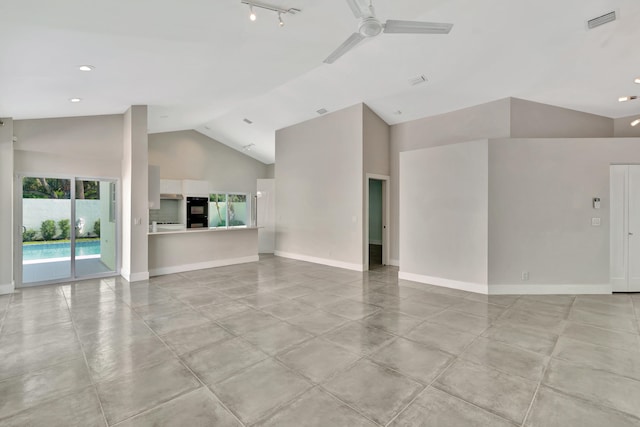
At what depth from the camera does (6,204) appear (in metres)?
5.03

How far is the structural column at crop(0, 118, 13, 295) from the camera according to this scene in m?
4.97

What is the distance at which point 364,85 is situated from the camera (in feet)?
19.5

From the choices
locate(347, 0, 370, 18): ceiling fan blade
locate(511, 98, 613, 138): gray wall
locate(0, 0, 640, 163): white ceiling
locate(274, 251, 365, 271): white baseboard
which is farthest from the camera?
locate(274, 251, 365, 271): white baseboard

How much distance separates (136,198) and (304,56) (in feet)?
13.7

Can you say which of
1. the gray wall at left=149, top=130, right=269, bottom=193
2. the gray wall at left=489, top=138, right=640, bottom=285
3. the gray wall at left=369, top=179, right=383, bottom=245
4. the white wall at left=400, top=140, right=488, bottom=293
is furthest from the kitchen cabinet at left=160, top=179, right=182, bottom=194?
the gray wall at left=489, top=138, right=640, bottom=285

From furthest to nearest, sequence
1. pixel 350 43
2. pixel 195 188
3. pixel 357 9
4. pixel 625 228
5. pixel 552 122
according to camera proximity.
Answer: pixel 195 188 → pixel 552 122 → pixel 625 228 → pixel 350 43 → pixel 357 9

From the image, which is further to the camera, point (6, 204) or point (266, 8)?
point (6, 204)

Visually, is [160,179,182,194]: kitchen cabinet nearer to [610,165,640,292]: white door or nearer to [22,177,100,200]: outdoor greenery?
[22,177,100,200]: outdoor greenery

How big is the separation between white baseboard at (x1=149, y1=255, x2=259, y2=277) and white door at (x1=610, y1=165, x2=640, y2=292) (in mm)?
7331

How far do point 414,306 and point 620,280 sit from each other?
3.74 metres

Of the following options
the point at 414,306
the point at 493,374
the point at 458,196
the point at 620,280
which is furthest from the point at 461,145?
the point at 493,374

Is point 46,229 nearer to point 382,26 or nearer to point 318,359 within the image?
point 318,359

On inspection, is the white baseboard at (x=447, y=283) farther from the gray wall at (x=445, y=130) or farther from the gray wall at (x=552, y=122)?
the gray wall at (x=552, y=122)

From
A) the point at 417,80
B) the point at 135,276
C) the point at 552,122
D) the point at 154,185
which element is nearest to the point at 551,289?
the point at 552,122
